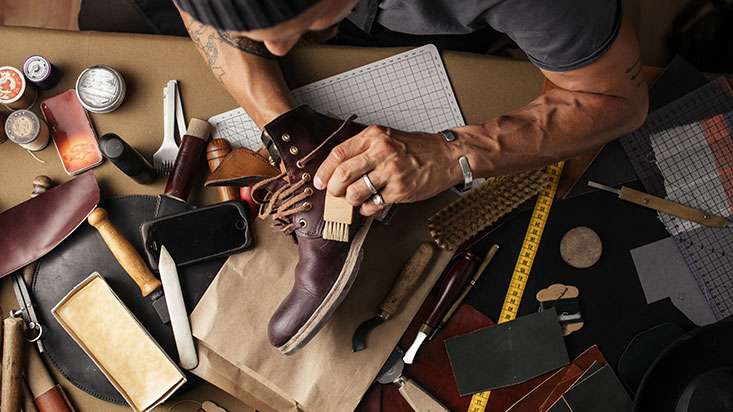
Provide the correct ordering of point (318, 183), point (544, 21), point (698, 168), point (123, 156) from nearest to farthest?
1. point (544, 21)
2. point (318, 183)
3. point (123, 156)
4. point (698, 168)

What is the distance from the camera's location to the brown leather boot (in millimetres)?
1058

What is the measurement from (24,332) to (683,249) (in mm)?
1315

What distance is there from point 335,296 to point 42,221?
60 centimetres

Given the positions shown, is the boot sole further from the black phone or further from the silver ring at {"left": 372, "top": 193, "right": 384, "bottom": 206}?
the black phone

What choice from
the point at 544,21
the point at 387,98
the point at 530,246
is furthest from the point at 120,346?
the point at 544,21

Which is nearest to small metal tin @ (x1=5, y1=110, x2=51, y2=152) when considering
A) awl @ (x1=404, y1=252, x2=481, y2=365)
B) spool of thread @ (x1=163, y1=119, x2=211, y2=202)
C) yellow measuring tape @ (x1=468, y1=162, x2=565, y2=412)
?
spool of thread @ (x1=163, y1=119, x2=211, y2=202)

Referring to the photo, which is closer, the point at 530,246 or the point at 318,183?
the point at 318,183

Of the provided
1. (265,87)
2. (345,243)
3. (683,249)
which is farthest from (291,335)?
(683,249)

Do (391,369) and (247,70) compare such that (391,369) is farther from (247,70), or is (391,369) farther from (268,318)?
(247,70)

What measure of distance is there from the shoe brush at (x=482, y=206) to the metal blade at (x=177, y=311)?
504 mm

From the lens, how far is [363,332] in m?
1.15

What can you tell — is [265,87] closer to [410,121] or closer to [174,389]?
[410,121]

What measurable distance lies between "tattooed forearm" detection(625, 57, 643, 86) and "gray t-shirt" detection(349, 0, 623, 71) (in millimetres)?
95

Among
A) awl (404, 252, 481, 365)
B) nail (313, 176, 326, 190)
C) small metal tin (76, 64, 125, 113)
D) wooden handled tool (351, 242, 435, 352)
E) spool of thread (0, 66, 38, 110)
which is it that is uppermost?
spool of thread (0, 66, 38, 110)
